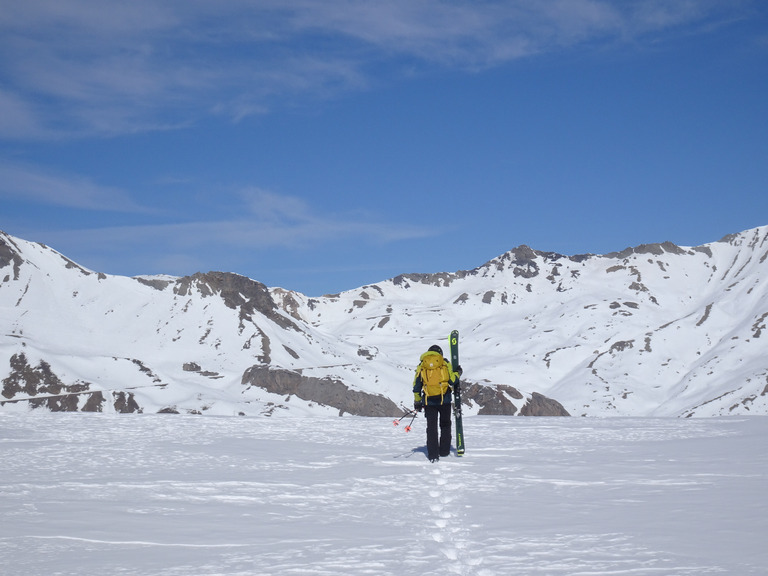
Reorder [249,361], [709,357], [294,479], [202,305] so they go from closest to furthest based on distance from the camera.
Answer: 1. [294,479]
2. [249,361]
3. [202,305]
4. [709,357]

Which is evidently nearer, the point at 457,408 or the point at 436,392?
the point at 436,392

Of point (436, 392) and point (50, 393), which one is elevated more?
point (436, 392)

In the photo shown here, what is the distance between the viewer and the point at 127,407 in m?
106

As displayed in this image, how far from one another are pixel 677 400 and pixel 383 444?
6757 inches

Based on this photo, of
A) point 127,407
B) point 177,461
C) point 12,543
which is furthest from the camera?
point 127,407

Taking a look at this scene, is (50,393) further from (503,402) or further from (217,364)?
(503,402)

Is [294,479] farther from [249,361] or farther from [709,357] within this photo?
[709,357]

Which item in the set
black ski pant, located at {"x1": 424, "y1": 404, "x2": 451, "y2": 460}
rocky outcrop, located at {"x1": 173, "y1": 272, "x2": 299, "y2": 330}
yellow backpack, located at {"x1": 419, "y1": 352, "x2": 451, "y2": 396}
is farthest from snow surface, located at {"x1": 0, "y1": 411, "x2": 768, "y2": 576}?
rocky outcrop, located at {"x1": 173, "y1": 272, "x2": 299, "y2": 330}

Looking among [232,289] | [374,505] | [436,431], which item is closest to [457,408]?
[436,431]

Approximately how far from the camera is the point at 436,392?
14.0 meters

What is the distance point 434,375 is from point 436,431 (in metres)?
1.16

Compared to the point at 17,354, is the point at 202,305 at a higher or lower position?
higher

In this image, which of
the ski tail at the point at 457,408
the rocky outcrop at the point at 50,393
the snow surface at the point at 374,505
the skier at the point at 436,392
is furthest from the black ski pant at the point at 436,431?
the rocky outcrop at the point at 50,393

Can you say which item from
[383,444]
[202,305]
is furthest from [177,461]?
[202,305]
